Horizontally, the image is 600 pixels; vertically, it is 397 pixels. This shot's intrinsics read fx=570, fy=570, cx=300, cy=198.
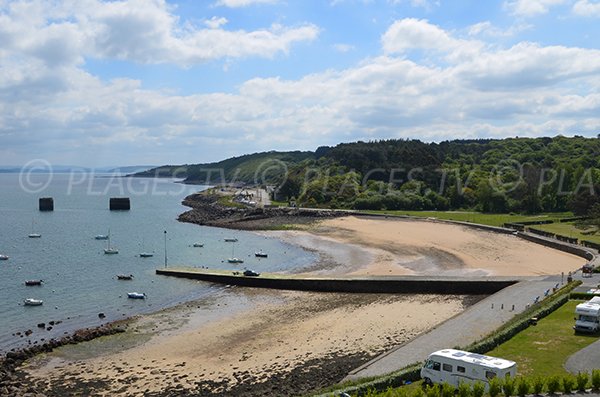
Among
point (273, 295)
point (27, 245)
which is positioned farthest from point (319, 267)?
point (27, 245)

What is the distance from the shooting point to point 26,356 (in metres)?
33.5

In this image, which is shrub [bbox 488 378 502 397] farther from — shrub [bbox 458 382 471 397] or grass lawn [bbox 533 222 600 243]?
grass lawn [bbox 533 222 600 243]

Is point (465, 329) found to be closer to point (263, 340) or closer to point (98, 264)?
point (263, 340)

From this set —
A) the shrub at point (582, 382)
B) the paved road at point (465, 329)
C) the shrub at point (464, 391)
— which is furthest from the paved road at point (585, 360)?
the shrub at point (464, 391)

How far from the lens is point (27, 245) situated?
272ft

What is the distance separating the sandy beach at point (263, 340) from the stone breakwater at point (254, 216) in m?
46.5

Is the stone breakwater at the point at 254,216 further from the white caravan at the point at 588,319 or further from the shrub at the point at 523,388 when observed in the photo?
the shrub at the point at 523,388

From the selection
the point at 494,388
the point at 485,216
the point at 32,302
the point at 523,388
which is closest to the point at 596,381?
the point at 523,388

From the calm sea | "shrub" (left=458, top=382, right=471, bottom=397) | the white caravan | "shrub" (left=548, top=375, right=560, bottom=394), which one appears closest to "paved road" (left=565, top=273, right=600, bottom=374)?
the white caravan

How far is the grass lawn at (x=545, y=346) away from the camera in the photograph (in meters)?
24.6

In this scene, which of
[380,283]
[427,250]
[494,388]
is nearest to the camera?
[494,388]

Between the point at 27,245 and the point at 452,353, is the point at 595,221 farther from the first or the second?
the point at 27,245

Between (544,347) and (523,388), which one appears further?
(544,347)

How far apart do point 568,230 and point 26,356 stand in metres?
70.3
